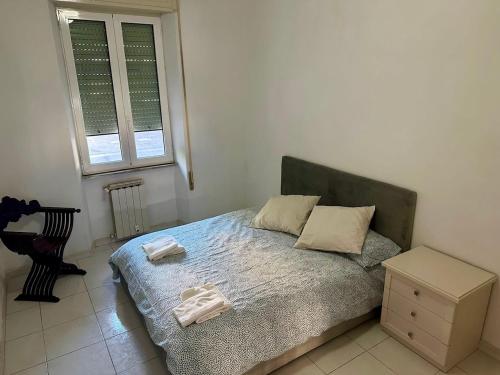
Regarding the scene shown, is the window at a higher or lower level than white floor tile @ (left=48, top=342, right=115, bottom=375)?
higher

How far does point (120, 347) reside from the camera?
2309mm

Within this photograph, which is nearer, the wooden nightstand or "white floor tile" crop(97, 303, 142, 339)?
the wooden nightstand

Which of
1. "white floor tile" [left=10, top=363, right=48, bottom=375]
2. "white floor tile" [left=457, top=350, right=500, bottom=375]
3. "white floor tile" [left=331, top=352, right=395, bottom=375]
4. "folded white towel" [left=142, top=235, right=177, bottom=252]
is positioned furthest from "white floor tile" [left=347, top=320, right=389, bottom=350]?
"white floor tile" [left=10, top=363, right=48, bottom=375]

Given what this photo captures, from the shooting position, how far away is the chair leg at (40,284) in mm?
2797

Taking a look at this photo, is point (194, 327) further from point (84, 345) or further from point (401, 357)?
point (401, 357)

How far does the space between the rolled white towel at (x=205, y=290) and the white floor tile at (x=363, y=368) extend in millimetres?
779

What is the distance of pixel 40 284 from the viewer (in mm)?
2893

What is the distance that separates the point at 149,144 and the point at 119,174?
0.48m

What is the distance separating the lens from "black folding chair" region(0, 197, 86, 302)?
2.69 m

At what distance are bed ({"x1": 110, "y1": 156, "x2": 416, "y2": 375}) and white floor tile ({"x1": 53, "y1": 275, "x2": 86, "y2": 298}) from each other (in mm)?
373

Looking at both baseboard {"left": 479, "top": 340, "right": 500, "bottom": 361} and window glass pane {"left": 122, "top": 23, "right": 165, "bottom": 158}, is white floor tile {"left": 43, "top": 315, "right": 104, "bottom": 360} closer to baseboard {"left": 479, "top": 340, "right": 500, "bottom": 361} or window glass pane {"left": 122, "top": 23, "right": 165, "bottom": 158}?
window glass pane {"left": 122, "top": 23, "right": 165, "bottom": 158}

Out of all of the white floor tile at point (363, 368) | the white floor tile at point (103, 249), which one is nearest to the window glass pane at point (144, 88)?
the white floor tile at point (103, 249)

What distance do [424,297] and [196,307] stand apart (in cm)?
136

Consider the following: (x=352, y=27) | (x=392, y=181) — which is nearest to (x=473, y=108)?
(x=392, y=181)
